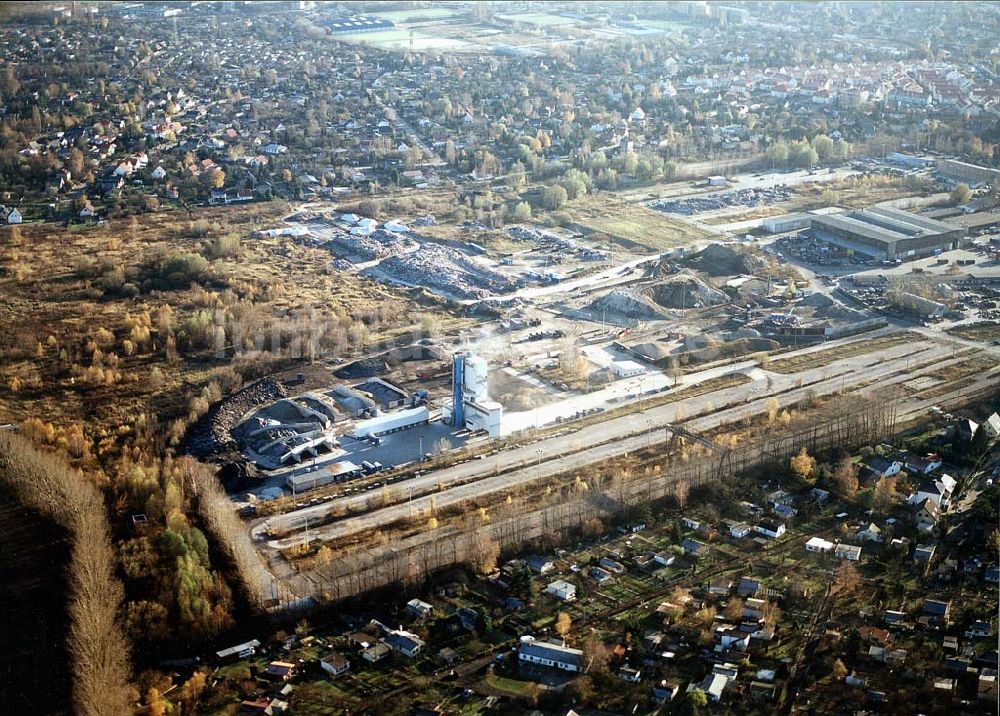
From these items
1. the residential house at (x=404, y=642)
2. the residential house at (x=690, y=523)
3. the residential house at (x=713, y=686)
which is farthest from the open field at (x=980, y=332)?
the residential house at (x=404, y=642)

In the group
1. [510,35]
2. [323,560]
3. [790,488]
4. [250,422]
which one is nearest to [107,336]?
[250,422]

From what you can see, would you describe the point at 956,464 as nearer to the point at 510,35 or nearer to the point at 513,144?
the point at 513,144

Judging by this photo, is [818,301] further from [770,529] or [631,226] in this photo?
[770,529]

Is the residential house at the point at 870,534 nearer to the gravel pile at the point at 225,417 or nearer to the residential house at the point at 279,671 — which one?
the residential house at the point at 279,671

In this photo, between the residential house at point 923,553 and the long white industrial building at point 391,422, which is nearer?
the residential house at point 923,553

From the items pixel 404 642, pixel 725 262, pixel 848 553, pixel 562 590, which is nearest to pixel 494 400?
pixel 562 590

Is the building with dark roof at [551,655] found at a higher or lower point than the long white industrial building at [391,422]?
lower
